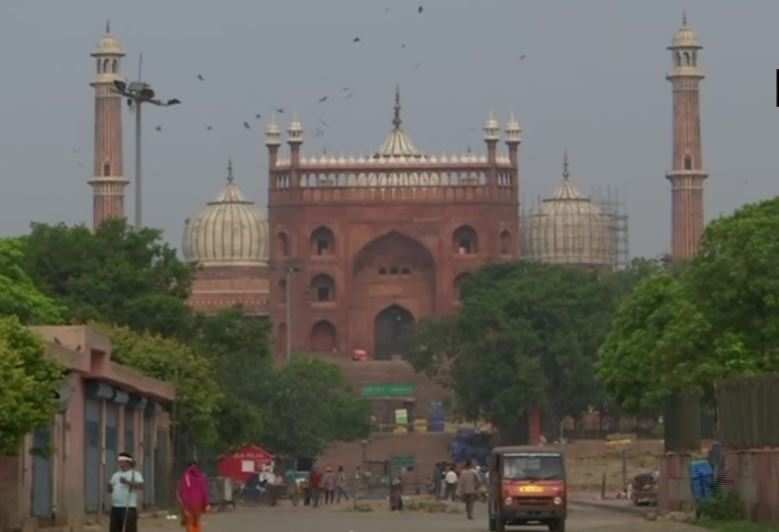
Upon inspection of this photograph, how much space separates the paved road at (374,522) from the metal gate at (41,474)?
165cm

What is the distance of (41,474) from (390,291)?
287 ft

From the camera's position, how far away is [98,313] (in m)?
58.8

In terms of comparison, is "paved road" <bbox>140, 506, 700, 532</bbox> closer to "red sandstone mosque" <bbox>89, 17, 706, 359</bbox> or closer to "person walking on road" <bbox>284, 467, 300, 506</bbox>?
"person walking on road" <bbox>284, 467, 300, 506</bbox>

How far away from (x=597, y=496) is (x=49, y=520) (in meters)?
30.3

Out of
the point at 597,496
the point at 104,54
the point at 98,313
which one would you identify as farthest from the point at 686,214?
the point at 98,313

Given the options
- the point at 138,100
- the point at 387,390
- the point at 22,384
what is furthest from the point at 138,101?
the point at 387,390

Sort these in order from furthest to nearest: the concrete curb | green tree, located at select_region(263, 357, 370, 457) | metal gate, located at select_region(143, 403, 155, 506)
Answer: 1. green tree, located at select_region(263, 357, 370, 457)
2. the concrete curb
3. metal gate, located at select_region(143, 403, 155, 506)

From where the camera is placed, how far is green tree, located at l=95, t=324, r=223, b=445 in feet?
169

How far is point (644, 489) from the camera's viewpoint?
54031 mm

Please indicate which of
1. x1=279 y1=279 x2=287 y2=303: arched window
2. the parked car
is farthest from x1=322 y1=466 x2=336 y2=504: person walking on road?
x1=279 y1=279 x2=287 y2=303: arched window

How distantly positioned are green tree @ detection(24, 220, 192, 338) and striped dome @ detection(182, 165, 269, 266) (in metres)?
68.9

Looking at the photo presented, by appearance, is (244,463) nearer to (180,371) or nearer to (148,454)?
(180,371)

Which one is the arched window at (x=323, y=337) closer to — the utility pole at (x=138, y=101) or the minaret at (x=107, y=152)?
the minaret at (x=107, y=152)

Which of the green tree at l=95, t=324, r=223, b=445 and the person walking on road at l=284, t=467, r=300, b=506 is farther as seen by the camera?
the person walking on road at l=284, t=467, r=300, b=506
